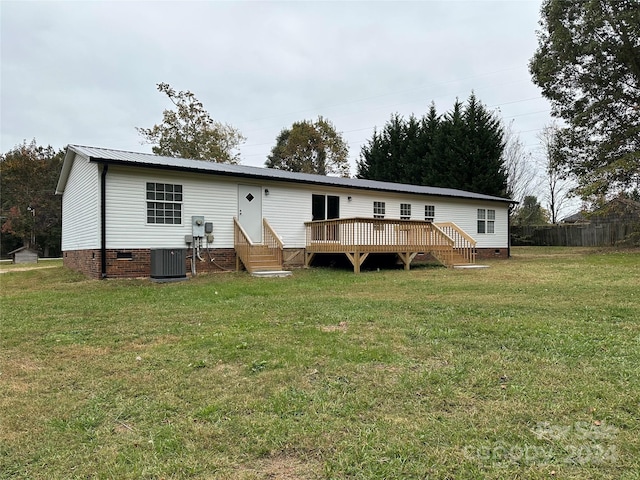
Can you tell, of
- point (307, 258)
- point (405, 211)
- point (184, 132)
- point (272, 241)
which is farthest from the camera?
point (184, 132)

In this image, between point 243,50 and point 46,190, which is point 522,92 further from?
point 46,190

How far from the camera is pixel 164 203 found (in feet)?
36.8

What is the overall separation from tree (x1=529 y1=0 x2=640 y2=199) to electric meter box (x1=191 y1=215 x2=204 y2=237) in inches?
607

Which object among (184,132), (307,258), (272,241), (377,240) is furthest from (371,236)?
(184,132)

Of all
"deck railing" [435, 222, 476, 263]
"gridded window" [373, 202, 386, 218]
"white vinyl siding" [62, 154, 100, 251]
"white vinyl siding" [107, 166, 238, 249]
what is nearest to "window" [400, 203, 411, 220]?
"gridded window" [373, 202, 386, 218]

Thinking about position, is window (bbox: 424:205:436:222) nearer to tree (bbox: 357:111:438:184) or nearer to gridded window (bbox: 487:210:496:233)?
gridded window (bbox: 487:210:496:233)

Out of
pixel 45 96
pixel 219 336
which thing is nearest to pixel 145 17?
pixel 45 96

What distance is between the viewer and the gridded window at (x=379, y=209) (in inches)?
620

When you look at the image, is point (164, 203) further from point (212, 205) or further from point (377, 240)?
point (377, 240)

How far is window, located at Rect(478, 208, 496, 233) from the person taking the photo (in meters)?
18.9

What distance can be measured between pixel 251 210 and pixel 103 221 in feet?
13.8

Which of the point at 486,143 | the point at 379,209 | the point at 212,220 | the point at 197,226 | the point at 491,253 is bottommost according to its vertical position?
the point at 491,253

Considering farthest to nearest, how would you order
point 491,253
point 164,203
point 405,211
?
point 491,253, point 405,211, point 164,203

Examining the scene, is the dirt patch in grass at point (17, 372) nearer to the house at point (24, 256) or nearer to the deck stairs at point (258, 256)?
the deck stairs at point (258, 256)
